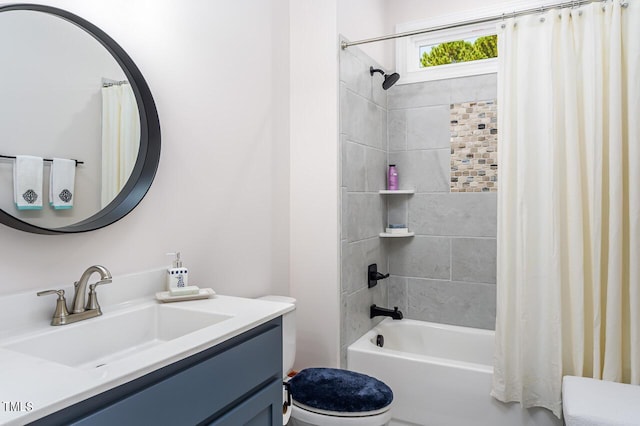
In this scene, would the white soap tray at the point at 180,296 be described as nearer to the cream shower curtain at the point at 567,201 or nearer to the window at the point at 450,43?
the cream shower curtain at the point at 567,201

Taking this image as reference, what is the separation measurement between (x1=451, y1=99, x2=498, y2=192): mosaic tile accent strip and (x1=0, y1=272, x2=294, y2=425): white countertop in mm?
2020

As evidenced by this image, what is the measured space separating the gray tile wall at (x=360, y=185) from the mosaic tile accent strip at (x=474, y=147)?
1.58ft

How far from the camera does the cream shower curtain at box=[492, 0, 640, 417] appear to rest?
1.89 meters

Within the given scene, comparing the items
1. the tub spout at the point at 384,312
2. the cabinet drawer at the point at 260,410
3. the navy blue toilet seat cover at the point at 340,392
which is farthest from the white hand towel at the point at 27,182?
the tub spout at the point at 384,312

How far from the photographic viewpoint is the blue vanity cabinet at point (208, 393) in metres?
0.86

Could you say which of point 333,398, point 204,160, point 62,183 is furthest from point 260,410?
point 204,160

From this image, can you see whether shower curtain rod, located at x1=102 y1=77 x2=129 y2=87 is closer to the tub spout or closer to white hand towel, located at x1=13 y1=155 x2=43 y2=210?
white hand towel, located at x1=13 y1=155 x2=43 y2=210

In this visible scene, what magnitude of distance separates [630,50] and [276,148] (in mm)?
1688

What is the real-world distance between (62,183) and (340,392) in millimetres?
1331

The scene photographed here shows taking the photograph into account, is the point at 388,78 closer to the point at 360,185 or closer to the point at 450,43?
the point at 450,43

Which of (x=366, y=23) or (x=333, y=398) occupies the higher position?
(x=366, y=23)

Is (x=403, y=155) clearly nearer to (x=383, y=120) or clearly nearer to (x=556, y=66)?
(x=383, y=120)

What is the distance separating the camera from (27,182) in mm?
1205

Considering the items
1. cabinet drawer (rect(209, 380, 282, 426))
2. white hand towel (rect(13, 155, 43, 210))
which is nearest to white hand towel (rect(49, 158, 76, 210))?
white hand towel (rect(13, 155, 43, 210))
